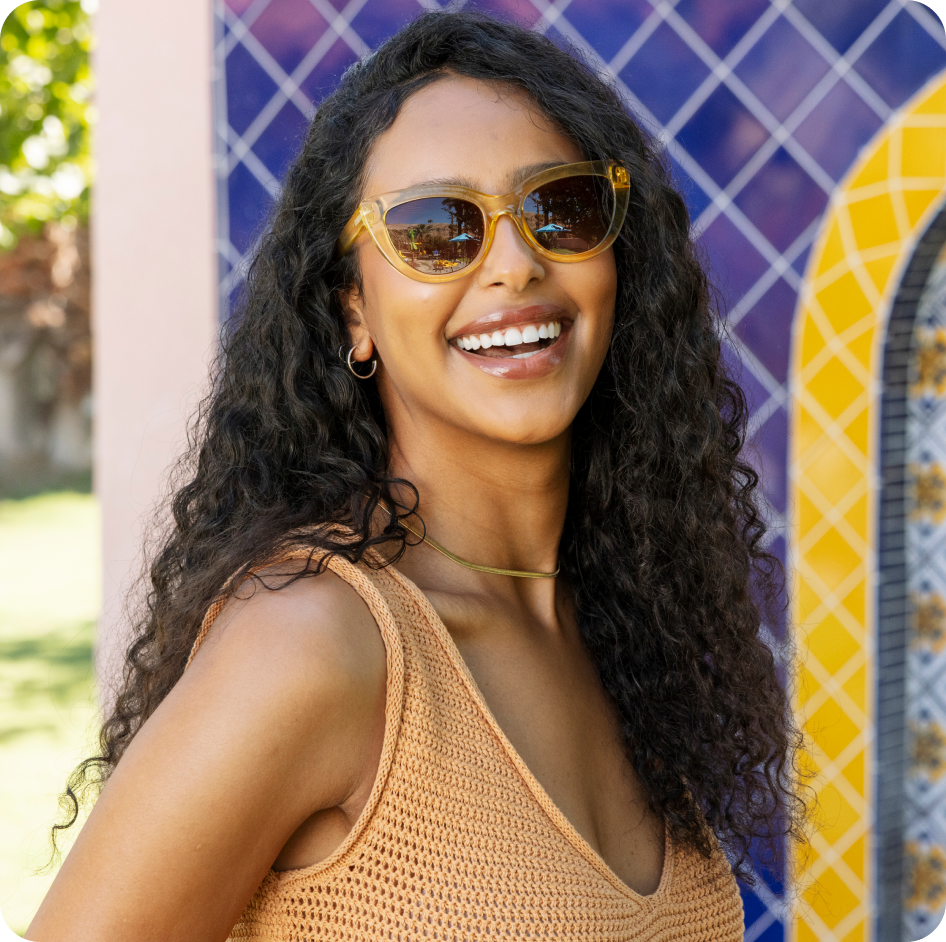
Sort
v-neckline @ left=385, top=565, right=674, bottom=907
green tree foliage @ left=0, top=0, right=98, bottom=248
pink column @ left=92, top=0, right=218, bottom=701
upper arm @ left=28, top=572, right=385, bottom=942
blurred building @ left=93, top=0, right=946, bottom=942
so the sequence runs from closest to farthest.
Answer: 1. upper arm @ left=28, top=572, right=385, bottom=942
2. v-neckline @ left=385, top=565, right=674, bottom=907
3. blurred building @ left=93, top=0, right=946, bottom=942
4. pink column @ left=92, top=0, right=218, bottom=701
5. green tree foliage @ left=0, top=0, right=98, bottom=248

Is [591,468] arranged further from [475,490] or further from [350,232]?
[350,232]

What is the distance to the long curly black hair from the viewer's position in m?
1.70

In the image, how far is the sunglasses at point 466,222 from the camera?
1.59 meters

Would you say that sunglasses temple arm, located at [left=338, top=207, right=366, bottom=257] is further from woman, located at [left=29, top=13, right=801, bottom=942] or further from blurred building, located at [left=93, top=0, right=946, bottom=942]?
blurred building, located at [left=93, top=0, right=946, bottom=942]

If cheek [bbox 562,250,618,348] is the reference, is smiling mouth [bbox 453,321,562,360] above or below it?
below

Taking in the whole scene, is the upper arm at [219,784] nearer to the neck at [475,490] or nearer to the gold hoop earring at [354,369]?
the neck at [475,490]

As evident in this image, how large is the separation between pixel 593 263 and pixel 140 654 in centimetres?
102

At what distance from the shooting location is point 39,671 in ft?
29.3

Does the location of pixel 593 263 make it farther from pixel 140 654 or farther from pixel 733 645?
pixel 140 654

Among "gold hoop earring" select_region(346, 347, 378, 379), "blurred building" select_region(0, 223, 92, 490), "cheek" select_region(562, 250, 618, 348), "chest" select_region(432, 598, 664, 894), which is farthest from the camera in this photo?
"blurred building" select_region(0, 223, 92, 490)

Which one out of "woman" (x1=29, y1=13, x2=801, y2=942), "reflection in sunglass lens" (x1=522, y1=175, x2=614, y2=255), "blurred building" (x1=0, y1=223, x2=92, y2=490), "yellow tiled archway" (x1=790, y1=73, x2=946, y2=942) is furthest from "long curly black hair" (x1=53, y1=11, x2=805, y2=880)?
"blurred building" (x1=0, y1=223, x2=92, y2=490)

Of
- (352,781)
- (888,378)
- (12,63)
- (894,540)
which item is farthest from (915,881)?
(12,63)

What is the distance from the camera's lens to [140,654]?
73.3 inches

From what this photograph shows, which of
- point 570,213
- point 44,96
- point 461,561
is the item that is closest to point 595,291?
point 570,213
